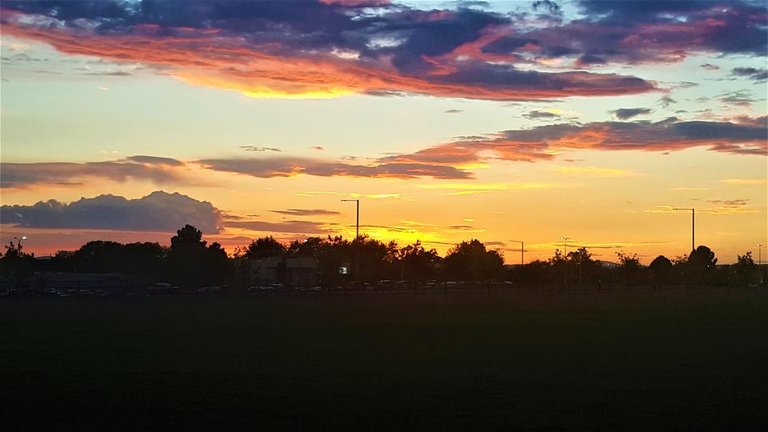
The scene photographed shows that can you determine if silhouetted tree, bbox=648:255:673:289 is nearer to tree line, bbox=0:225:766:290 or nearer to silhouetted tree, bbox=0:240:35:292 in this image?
tree line, bbox=0:225:766:290

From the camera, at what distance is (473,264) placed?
185375 mm

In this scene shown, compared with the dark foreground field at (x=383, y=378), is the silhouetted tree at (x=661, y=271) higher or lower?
higher

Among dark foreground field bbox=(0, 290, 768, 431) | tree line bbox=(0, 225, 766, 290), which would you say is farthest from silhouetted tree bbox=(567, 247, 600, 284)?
dark foreground field bbox=(0, 290, 768, 431)

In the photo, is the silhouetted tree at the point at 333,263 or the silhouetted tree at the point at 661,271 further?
the silhouetted tree at the point at 661,271

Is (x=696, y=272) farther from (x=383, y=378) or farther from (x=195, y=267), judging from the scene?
(x=383, y=378)

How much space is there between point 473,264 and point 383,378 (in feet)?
543

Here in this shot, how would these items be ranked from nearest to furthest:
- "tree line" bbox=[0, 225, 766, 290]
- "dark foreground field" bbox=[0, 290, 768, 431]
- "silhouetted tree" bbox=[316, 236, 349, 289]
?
1. "dark foreground field" bbox=[0, 290, 768, 431]
2. "silhouetted tree" bbox=[316, 236, 349, 289]
3. "tree line" bbox=[0, 225, 766, 290]

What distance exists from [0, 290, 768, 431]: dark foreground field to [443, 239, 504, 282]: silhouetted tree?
135231 mm

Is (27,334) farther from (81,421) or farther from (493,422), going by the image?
(493,422)

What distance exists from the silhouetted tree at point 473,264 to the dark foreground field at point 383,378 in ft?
444

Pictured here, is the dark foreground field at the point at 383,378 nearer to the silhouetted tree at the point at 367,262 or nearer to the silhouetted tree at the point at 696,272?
the silhouetted tree at the point at 367,262

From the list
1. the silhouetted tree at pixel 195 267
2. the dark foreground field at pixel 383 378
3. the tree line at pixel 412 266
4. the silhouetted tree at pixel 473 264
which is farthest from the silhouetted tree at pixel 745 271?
the dark foreground field at pixel 383 378

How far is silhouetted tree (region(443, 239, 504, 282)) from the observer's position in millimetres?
175750

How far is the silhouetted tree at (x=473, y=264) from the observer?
175750 mm
